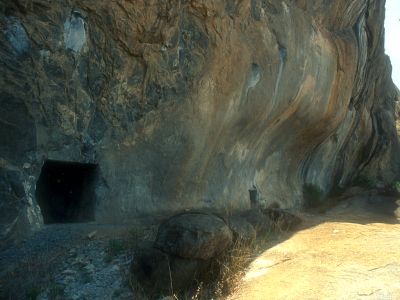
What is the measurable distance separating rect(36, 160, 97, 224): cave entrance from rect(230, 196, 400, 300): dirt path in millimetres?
1932

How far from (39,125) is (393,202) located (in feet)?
31.8

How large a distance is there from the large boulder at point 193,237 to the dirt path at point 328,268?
1.38 ft

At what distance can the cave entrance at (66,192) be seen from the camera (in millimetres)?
6000

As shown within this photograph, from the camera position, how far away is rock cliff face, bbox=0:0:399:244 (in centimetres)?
531

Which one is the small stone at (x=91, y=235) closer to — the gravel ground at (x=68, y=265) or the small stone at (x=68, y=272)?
the gravel ground at (x=68, y=265)

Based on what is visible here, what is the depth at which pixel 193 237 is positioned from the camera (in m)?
4.97

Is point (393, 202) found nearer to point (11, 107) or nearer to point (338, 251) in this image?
point (338, 251)

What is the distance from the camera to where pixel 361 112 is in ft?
43.2

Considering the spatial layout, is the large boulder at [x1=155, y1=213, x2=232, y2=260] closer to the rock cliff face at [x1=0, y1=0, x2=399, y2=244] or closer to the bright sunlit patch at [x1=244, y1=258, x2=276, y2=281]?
the bright sunlit patch at [x1=244, y1=258, x2=276, y2=281]

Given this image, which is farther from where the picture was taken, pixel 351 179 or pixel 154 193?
pixel 351 179

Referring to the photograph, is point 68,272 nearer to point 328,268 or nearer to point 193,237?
point 193,237

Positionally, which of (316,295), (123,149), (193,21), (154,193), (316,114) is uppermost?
(193,21)

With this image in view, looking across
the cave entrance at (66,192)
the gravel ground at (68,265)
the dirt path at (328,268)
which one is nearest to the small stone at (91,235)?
the gravel ground at (68,265)

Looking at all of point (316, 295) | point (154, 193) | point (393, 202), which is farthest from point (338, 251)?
point (393, 202)
